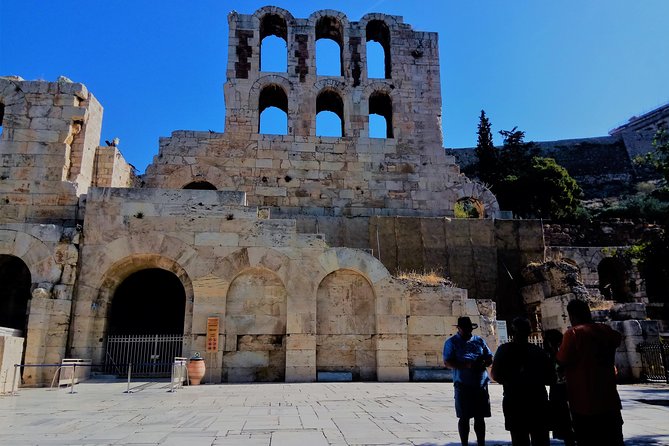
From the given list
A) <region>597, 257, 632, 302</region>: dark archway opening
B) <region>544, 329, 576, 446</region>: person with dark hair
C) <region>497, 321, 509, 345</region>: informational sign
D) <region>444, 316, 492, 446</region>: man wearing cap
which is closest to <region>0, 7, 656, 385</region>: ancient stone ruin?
<region>497, 321, 509, 345</region>: informational sign

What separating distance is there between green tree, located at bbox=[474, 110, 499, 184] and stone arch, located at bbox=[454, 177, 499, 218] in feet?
80.5

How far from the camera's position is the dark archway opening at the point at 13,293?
51.5ft

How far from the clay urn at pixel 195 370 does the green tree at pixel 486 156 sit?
3740 centimetres

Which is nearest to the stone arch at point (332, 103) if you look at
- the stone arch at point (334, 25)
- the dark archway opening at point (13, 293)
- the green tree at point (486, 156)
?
the stone arch at point (334, 25)

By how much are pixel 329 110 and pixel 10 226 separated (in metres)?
14.2

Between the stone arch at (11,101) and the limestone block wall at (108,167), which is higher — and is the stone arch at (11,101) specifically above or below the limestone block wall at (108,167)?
above

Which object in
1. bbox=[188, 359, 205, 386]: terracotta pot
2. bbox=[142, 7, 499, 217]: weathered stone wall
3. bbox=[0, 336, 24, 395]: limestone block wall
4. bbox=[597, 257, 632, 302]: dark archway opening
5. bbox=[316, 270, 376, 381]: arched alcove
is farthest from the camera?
bbox=[597, 257, 632, 302]: dark archway opening

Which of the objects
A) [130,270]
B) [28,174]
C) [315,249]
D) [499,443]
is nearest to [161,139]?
[28,174]

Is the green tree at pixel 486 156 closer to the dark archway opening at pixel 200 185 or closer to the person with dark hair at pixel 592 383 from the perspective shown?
the dark archway opening at pixel 200 185

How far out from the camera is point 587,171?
61375 mm

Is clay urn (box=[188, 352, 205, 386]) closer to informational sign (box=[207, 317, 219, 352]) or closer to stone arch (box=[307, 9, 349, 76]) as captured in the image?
informational sign (box=[207, 317, 219, 352])

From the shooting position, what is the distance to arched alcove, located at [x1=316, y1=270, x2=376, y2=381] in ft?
45.5

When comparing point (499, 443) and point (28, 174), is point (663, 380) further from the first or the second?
point (28, 174)

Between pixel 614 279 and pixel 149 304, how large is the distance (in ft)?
88.5
